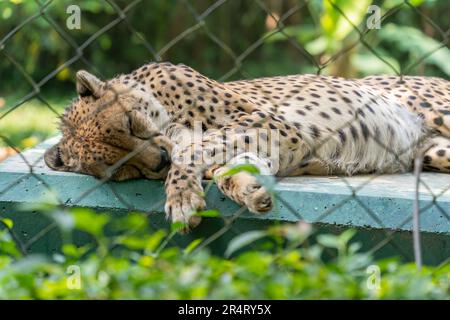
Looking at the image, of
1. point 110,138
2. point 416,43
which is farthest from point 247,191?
point 416,43

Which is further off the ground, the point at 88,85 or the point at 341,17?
the point at 341,17

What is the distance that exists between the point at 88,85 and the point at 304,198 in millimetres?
1075

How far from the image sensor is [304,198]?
138 inches

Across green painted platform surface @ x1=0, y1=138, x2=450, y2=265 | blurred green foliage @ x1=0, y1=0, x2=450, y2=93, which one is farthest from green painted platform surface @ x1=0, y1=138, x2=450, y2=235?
blurred green foliage @ x1=0, y1=0, x2=450, y2=93

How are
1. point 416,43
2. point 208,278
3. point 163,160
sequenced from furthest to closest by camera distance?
point 416,43, point 163,160, point 208,278

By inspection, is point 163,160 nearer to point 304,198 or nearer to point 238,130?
point 238,130

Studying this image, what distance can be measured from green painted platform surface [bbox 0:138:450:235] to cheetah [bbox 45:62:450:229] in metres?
0.07

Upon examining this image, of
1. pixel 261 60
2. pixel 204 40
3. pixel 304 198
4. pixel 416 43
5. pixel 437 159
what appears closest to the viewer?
pixel 304 198

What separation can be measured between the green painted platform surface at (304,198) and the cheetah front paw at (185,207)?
5 centimetres

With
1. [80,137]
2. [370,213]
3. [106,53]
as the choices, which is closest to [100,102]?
[80,137]

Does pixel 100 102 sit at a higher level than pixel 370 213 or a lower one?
higher

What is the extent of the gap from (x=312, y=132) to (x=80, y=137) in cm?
104
